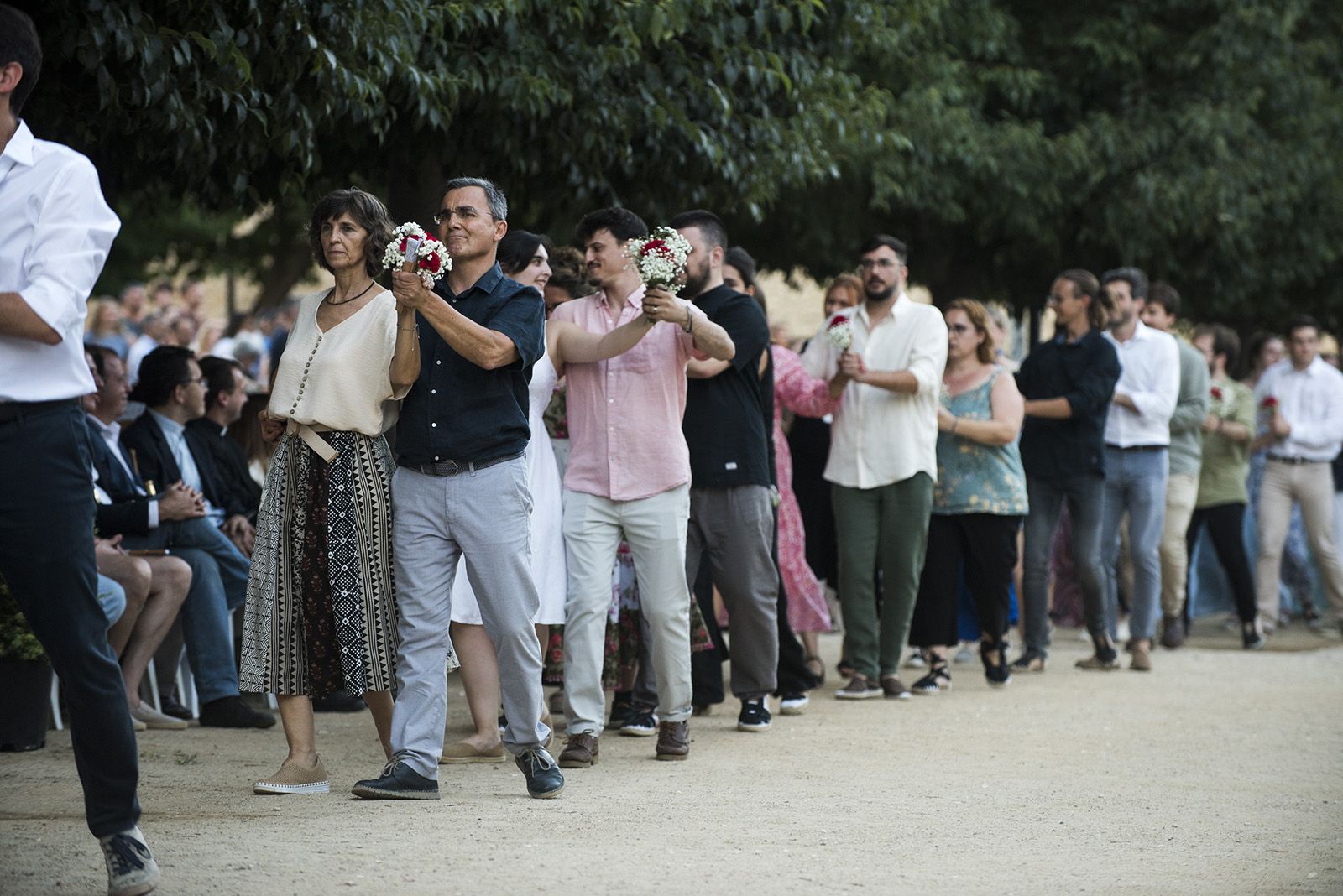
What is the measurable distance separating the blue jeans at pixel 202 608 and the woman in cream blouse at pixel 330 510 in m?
2.10

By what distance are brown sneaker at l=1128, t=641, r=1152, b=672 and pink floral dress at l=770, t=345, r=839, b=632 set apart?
2390 millimetres

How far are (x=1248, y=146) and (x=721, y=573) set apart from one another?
1075 cm

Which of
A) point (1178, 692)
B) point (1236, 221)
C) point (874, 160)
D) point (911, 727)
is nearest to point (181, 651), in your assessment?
point (911, 727)

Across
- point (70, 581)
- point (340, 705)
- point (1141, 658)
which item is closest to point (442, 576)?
point (70, 581)

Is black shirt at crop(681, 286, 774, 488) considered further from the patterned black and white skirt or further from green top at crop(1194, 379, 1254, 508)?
green top at crop(1194, 379, 1254, 508)

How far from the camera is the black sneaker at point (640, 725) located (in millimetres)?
8109

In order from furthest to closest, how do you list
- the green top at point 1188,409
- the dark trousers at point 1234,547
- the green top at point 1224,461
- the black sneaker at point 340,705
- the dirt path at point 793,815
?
the green top at point 1224,461 < the dark trousers at point 1234,547 < the green top at point 1188,409 < the black sneaker at point 340,705 < the dirt path at point 793,815

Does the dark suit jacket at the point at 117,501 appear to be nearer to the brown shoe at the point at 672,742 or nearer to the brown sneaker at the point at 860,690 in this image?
the brown shoe at the point at 672,742

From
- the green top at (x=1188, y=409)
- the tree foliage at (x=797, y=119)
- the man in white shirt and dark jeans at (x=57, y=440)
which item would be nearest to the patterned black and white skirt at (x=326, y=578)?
the man in white shirt and dark jeans at (x=57, y=440)

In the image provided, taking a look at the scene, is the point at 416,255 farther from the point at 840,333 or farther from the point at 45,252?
the point at 840,333

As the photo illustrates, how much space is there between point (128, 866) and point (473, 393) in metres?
2.09

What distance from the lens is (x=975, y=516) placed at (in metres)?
10.0

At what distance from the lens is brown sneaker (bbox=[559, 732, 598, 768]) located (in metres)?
7.05

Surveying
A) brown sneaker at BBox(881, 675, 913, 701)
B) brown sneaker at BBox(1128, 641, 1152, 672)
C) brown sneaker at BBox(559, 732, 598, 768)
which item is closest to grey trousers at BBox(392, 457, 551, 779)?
brown sneaker at BBox(559, 732, 598, 768)
